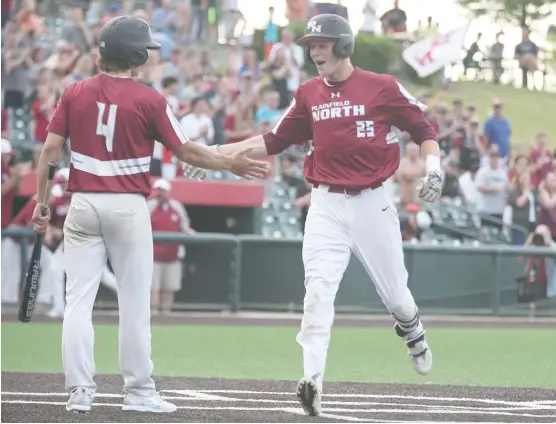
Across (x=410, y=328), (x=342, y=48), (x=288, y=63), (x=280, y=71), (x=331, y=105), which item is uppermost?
(x=288, y=63)

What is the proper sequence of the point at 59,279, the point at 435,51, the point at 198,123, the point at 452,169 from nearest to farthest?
the point at 59,279, the point at 198,123, the point at 435,51, the point at 452,169

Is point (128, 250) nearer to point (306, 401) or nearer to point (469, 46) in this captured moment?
point (306, 401)

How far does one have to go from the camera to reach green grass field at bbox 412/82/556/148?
152 ft

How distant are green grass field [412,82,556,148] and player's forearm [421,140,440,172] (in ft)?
119

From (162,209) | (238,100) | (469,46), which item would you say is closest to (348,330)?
(162,209)

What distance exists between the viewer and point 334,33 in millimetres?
8555

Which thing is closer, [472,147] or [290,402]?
[290,402]

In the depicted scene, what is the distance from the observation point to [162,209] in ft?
62.2

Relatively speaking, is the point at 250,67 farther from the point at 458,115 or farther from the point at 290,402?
the point at 290,402

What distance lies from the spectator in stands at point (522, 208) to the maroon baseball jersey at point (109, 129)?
14.6 meters

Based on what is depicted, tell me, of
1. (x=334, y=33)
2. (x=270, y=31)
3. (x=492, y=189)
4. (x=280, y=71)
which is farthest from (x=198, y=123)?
(x=334, y=33)

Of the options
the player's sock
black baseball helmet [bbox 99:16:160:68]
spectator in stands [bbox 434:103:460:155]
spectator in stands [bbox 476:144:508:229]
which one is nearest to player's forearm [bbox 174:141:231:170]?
black baseball helmet [bbox 99:16:160:68]

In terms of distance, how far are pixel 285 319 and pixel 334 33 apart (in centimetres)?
1067

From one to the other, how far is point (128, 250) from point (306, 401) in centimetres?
132
